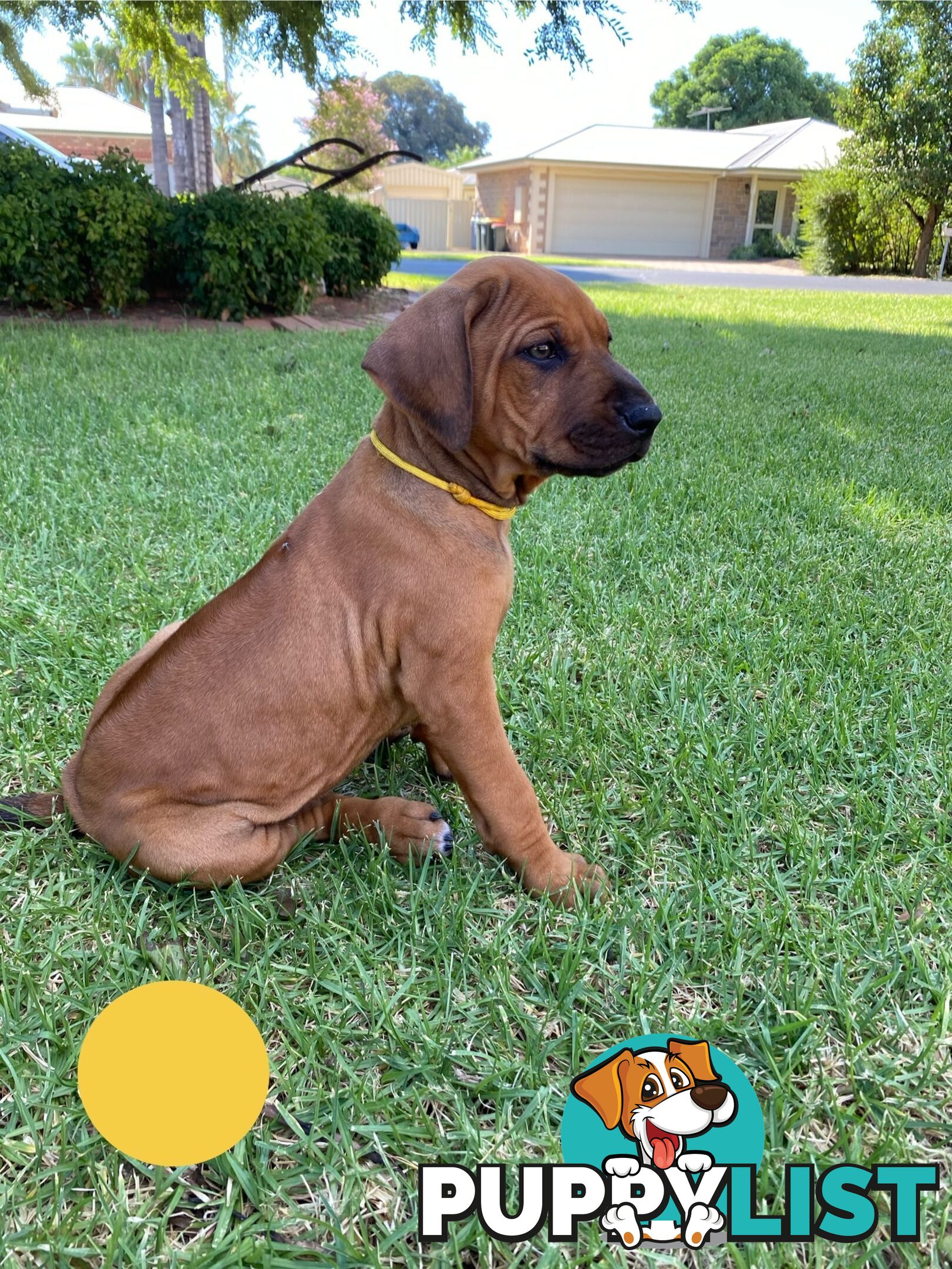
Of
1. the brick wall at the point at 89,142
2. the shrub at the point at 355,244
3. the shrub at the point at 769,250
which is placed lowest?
the shrub at the point at 355,244

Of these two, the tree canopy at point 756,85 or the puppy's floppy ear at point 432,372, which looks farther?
the tree canopy at point 756,85

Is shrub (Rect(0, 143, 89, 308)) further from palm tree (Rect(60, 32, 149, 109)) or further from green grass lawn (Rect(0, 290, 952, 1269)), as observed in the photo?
palm tree (Rect(60, 32, 149, 109))

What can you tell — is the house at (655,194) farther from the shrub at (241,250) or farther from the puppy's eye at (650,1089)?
the puppy's eye at (650,1089)

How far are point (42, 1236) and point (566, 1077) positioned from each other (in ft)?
3.27

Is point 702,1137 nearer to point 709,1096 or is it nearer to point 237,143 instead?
point 709,1096

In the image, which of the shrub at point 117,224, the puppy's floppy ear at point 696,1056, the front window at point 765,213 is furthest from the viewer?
the front window at point 765,213

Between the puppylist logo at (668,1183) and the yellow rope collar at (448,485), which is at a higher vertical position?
the yellow rope collar at (448,485)

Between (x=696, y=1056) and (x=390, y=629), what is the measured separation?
3.94ft

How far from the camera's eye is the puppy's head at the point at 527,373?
2256mm

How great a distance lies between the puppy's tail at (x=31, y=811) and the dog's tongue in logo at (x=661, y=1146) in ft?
5.98

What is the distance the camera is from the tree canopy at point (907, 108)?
27.4 m

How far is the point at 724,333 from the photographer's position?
12.1 m

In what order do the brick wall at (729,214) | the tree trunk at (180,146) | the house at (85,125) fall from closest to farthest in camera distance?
the tree trunk at (180,146), the house at (85,125), the brick wall at (729,214)

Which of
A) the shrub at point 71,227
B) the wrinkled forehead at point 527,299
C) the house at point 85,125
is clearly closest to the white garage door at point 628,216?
the house at point 85,125
